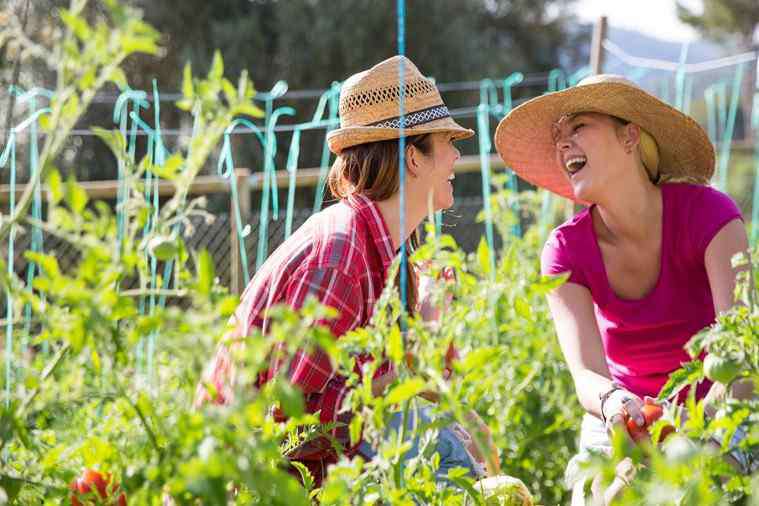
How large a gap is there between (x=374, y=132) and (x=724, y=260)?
0.73 metres

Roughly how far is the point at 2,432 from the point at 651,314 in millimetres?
1512

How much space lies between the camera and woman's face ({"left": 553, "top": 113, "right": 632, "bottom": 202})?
86.6 inches

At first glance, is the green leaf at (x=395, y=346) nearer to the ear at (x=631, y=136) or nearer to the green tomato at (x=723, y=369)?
the green tomato at (x=723, y=369)

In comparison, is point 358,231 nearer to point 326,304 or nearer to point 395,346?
point 326,304

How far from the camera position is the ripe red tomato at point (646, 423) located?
5.62 ft

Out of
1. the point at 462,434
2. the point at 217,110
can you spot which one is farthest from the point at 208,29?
the point at 217,110

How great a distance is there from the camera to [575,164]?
7.53ft

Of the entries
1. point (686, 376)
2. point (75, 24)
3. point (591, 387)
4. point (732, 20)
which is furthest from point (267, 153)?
point (732, 20)

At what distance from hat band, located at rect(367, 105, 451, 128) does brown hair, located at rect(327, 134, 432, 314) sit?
39mm

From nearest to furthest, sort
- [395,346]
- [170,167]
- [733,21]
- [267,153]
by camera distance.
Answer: [170,167]
[395,346]
[267,153]
[733,21]

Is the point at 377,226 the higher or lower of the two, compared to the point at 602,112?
lower

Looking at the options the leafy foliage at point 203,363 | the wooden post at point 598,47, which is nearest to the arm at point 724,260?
the leafy foliage at point 203,363

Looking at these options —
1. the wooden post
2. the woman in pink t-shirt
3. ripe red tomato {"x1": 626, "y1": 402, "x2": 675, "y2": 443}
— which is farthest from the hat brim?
the wooden post

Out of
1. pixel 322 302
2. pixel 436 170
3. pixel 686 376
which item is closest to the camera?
pixel 686 376
